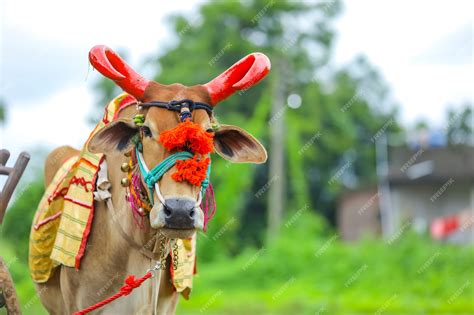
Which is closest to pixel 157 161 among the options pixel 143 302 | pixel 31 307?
pixel 143 302

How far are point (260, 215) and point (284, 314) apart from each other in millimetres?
25158

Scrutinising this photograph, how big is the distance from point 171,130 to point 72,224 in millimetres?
1402

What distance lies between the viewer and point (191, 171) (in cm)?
503

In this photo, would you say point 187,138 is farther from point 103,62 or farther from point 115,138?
point 103,62

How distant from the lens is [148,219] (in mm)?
5516

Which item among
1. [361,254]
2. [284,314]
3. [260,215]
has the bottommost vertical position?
[284,314]

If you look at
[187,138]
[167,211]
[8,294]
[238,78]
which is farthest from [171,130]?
[8,294]

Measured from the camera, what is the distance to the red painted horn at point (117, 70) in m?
5.55

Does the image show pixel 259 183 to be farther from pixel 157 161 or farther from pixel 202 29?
pixel 157 161

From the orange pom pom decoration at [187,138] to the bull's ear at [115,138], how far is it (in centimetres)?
43

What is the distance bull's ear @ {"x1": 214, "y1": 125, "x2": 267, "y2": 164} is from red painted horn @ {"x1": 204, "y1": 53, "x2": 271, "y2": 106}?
0.25 m

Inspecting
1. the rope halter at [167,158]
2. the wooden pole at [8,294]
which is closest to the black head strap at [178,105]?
the rope halter at [167,158]

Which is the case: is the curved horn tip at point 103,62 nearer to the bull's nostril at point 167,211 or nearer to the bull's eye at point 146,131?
the bull's eye at point 146,131

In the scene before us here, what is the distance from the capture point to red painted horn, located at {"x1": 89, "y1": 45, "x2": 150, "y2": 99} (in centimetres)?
555
